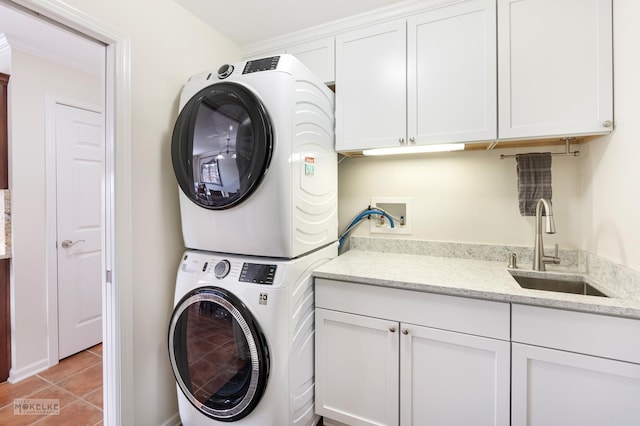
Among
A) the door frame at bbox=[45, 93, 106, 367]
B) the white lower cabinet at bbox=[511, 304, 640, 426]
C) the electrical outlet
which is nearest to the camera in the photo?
the white lower cabinet at bbox=[511, 304, 640, 426]

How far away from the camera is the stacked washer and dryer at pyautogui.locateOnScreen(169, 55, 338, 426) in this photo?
4.20 ft

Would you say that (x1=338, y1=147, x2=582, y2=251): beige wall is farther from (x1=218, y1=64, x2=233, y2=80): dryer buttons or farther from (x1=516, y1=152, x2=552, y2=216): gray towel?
(x1=218, y1=64, x2=233, y2=80): dryer buttons

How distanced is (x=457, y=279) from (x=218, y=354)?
1.24 m

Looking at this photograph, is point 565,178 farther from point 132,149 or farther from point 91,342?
point 91,342

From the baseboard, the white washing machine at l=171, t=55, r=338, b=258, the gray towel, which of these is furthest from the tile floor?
the gray towel

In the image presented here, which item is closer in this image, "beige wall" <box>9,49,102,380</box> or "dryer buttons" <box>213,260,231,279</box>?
"dryer buttons" <box>213,260,231,279</box>

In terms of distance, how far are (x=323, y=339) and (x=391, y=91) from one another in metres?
1.48

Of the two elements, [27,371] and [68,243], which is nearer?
[27,371]

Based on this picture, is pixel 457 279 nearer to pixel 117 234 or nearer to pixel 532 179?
pixel 532 179

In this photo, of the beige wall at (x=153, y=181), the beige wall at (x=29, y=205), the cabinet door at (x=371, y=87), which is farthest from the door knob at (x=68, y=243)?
the cabinet door at (x=371, y=87)

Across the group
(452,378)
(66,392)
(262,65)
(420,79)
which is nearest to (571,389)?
(452,378)

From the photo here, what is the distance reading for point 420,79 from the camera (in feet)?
5.24

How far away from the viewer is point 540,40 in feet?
4.56

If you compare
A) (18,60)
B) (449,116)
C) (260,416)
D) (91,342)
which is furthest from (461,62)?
(91,342)
